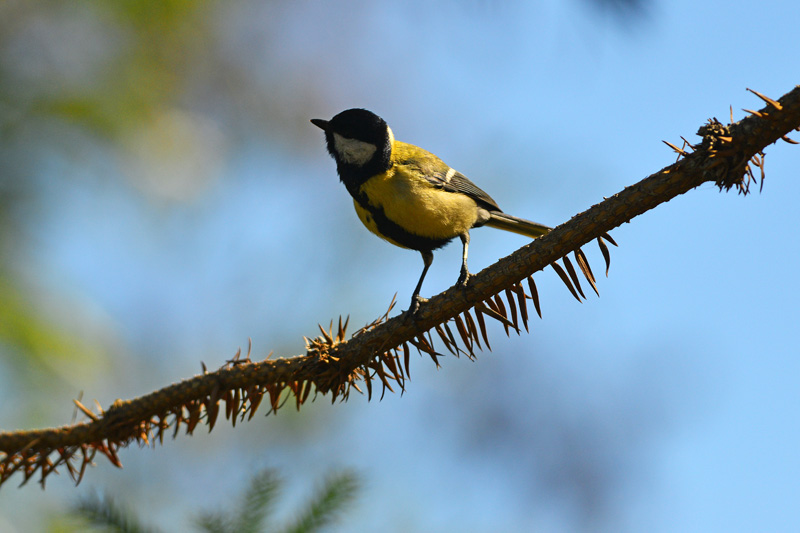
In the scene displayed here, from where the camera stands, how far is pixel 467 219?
450 centimetres

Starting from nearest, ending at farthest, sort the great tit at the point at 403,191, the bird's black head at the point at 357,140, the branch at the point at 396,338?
the branch at the point at 396,338 → the great tit at the point at 403,191 → the bird's black head at the point at 357,140

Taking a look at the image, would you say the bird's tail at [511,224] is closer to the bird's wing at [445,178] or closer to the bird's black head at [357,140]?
the bird's wing at [445,178]

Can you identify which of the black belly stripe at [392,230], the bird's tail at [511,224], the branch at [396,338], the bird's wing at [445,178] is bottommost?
the branch at [396,338]

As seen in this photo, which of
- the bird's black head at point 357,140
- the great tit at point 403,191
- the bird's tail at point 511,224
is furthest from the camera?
the bird's tail at point 511,224

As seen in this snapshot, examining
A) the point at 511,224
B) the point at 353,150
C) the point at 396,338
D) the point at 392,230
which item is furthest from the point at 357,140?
the point at 396,338

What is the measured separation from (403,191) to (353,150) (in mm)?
519

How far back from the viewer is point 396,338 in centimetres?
162

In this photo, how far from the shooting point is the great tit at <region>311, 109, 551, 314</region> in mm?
4160

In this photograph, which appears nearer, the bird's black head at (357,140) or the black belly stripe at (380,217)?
the black belly stripe at (380,217)

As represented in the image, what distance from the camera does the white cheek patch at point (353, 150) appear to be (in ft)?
14.4

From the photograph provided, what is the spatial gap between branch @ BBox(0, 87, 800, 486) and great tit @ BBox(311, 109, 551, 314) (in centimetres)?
235

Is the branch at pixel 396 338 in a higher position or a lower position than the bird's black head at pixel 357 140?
lower

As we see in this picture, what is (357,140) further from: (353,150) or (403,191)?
(403,191)

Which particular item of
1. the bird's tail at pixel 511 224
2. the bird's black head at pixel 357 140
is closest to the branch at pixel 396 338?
the bird's black head at pixel 357 140
